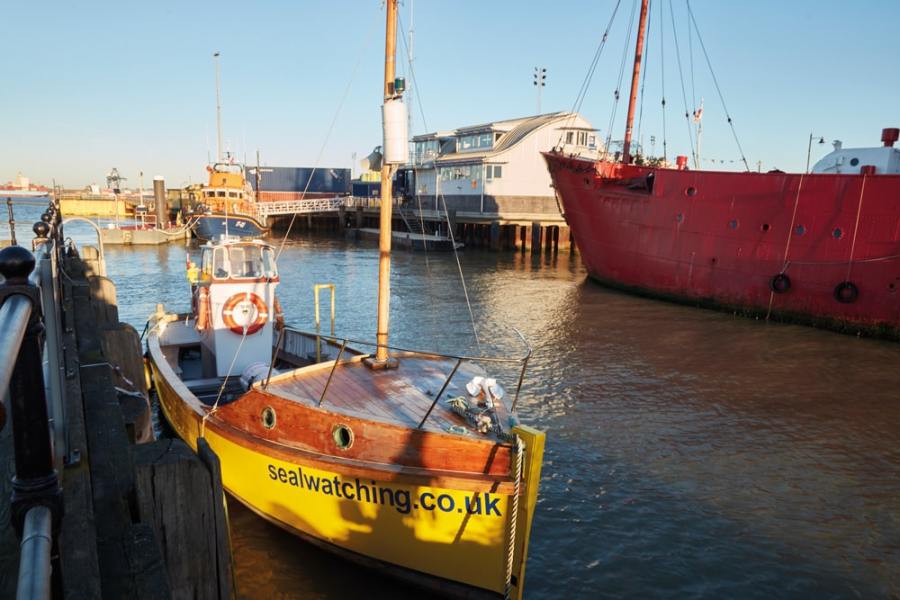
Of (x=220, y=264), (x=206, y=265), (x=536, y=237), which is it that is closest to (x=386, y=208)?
(x=220, y=264)

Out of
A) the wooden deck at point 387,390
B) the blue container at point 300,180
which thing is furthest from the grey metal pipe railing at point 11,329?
the blue container at point 300,180

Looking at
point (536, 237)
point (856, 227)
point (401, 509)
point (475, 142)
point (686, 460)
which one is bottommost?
point (686, 460)

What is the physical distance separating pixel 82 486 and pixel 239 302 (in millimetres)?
8409

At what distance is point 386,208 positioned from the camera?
799 cm

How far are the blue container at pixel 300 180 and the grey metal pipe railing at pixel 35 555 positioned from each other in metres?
75.2

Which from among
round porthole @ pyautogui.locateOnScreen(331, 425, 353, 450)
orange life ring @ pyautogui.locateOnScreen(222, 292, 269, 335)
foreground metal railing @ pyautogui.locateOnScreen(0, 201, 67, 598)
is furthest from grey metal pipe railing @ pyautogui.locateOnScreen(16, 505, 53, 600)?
orange life ring @ pyautogui.locateOnScreen(222, 292, 269, 335)

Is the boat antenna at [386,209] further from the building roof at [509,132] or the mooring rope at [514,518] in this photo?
the building roof at [509,132]

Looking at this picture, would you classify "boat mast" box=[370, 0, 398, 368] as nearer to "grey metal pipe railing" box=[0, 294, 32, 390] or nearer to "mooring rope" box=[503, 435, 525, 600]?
"mooring rope" box=[503, 435, 525, 600]

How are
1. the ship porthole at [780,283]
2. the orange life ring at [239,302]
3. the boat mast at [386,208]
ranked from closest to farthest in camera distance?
1. the boat mast at [386,208]
2. the orange life ring at [239,302]
3. the ship porthole at [780,283]

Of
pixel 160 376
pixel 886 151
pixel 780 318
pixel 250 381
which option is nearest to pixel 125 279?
pixel 160 376

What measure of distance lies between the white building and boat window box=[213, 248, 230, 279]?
33.9 meters

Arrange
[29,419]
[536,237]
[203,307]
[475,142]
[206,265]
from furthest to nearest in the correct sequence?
[475,142] < [536,237] < [206,265] < [203,307] < [29,419]

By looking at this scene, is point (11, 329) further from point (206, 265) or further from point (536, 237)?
point (536, 237)

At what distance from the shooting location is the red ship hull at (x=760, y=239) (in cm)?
1847
